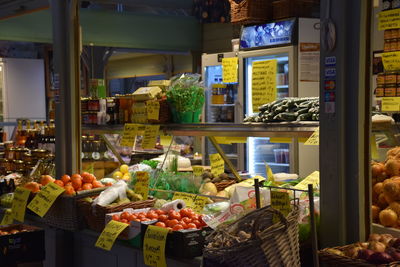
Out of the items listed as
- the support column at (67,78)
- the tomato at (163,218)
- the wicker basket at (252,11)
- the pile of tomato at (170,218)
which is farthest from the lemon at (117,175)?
the wicker basket at (252,11)

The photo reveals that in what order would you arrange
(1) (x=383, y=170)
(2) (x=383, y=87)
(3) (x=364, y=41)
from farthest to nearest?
(2) (x=383, y=87), (1) (x=383, y=170), (3) (x=364, y=41)

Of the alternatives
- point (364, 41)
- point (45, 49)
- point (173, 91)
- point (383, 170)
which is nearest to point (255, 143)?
point (173, 91)

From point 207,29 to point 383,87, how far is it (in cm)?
536

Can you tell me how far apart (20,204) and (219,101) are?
420 cm

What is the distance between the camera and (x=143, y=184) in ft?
12.0

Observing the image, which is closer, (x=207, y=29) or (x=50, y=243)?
(x=50, y=243)

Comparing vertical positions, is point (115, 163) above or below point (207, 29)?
below

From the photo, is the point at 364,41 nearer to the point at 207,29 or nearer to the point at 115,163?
the point at 115,163

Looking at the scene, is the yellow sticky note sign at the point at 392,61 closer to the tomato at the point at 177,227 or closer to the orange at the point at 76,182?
the orange at the point at 76,182

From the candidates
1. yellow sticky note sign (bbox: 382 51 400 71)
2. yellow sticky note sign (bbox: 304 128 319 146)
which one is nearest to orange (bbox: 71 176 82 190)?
yellow sticky note sign (bbox: 304 128 319 146)

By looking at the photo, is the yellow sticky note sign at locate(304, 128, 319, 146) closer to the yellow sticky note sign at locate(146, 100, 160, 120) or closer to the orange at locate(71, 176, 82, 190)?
the yellow sticky note sign at locate(146, 100, 160, 120)

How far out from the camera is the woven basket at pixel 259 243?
2.02 metres

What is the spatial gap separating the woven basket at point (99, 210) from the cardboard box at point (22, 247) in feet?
0.94

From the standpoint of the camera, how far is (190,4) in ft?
35.0
